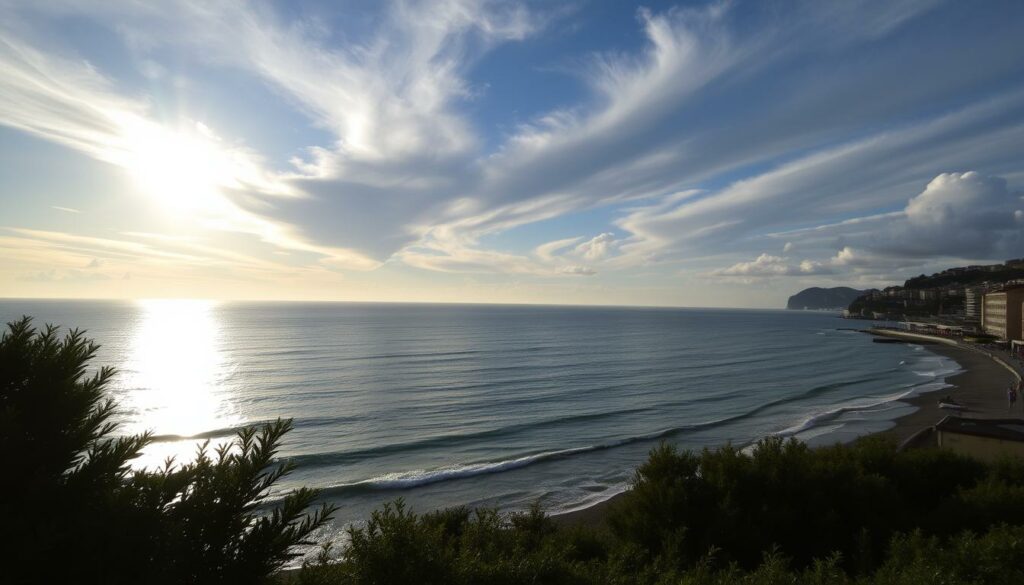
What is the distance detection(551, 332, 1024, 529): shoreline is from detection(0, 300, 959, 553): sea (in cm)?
102

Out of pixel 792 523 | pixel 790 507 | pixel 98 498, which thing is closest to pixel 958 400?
pixel 790 507

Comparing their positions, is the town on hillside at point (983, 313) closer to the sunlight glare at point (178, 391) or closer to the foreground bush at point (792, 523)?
the foreground bush at point (792, 523)

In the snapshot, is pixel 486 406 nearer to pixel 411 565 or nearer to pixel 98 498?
pixel 411 565

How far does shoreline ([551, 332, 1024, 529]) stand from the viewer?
19.5 metres

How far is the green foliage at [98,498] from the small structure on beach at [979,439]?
2257cm

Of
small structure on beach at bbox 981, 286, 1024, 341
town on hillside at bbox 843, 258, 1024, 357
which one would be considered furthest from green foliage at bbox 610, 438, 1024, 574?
small structure on beach at bbox 981, 286, 1024, 341

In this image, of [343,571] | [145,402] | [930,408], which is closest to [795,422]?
[930,408]

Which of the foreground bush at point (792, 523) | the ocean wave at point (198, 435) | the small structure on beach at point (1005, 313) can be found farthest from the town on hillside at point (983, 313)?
the ocean wave at point (198, 435)

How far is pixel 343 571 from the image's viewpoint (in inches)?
210

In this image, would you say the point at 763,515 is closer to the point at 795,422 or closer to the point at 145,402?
the point at 795,422

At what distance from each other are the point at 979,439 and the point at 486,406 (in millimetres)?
26142

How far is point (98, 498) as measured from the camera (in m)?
3.66

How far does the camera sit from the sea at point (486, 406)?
23750 millimetres

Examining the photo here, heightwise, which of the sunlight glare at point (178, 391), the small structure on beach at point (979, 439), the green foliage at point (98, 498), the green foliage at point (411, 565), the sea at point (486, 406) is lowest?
the sunlight glare at point (178, 391)
